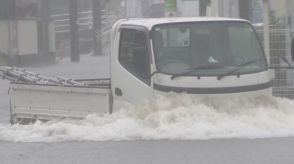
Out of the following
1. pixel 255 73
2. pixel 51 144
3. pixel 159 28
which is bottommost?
pixel 51 144

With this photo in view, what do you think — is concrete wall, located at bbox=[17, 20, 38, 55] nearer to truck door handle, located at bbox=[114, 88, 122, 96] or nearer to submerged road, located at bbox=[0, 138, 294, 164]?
truck door handle, located at bbox=[114, 88, 122, 96]

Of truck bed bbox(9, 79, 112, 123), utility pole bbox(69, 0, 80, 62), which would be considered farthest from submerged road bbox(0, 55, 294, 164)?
utility pole bbox(69, 0, 80, 62)

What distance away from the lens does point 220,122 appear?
9188mm

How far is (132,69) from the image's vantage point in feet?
32.3

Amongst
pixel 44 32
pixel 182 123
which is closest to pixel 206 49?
pixel 182 123

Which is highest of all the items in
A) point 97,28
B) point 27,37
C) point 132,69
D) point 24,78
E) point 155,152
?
point 132,69

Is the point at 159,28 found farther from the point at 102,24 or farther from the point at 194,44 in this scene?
the point at 102,24

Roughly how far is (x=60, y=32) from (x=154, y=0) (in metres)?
8.78

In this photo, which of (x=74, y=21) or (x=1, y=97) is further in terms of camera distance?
(x=74, y=21)

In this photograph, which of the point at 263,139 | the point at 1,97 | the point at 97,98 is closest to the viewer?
the point at 263,139

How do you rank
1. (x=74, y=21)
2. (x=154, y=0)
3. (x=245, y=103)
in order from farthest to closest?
(x=154, y=0) → (x=74, y=21) → (x=245, y=103)

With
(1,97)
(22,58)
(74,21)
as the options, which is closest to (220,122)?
(1,97)

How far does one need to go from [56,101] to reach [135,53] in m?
1.64

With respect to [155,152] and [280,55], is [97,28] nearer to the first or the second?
[280,55]
